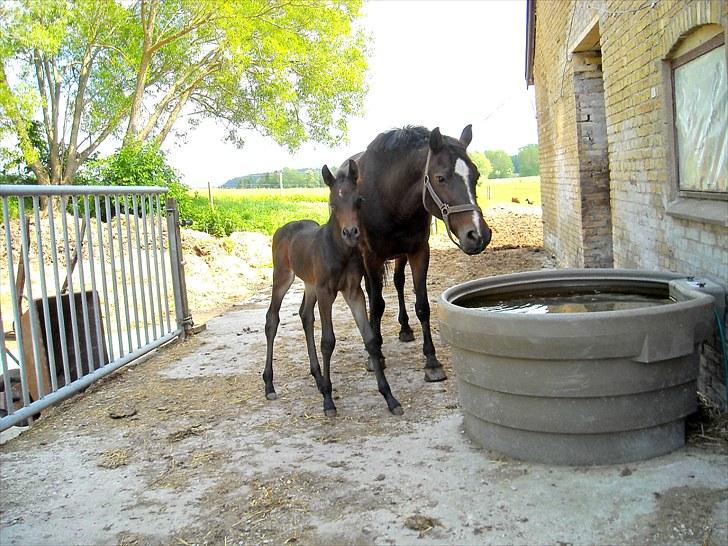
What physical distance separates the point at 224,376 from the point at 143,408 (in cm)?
89

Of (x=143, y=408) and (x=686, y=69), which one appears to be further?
(x=143, y=408)

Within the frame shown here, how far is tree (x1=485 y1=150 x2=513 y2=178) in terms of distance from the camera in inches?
1592

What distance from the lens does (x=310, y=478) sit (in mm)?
3617

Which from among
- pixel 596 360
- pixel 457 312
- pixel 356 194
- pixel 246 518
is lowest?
pixel 246 518

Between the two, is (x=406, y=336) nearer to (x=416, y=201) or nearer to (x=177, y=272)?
(x=416, y=201)

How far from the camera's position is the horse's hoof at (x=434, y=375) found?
525 centimetres

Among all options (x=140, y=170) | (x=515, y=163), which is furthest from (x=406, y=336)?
(x=515, y=163)

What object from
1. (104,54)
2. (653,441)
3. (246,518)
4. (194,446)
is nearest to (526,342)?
(653,441)

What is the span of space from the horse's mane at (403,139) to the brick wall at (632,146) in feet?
5.58

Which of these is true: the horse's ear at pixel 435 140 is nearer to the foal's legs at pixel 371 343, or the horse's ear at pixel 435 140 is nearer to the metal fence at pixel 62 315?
the foal's legs at pixel 371 343

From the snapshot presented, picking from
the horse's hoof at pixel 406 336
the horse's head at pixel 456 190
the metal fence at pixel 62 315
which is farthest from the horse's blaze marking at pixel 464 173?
the metal fence at pixel 62 315

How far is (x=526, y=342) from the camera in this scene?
3.25m

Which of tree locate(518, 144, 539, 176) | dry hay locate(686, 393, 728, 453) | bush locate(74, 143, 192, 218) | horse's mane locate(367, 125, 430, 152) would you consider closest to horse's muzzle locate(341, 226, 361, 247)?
horse's mane locate(367, 125, 430, 152)

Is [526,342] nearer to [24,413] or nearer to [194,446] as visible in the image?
[194,446]
